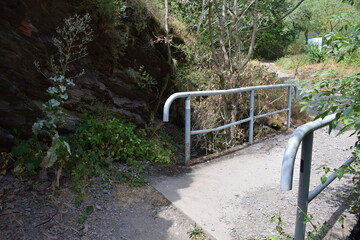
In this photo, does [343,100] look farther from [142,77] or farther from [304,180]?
[142,77]

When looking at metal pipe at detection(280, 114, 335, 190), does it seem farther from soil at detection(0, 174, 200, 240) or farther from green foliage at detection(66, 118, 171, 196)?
green foliage at detection(66, 118, 171, 196)

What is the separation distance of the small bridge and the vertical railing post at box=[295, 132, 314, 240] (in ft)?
1.54

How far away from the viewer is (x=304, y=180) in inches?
71.5

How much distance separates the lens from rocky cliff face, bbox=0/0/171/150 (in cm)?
323

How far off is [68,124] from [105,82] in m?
1.06

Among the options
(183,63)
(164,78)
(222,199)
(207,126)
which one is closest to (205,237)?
(222,199)

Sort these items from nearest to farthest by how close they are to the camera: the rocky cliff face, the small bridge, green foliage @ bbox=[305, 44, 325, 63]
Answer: the small bridge, the rocky cliff face, green foliage @ bbox=[305, 44, 325, 63]

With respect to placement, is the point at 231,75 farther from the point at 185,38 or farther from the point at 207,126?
the point at 185,38

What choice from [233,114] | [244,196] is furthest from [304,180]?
[233,114]

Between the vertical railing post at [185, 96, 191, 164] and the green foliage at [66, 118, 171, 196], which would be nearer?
the green foliage at [66, 118, 171, 196]

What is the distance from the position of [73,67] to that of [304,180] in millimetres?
3255

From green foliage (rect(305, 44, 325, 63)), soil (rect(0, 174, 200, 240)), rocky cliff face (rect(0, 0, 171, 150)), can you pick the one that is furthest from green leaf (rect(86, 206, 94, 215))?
green foliage (rect(305, 44, 325, 63))

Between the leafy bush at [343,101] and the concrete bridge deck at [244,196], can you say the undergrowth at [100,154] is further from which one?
the leafy bush at [343,101]

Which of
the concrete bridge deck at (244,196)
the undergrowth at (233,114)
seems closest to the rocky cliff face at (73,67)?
the undergrowth at (233,114)
